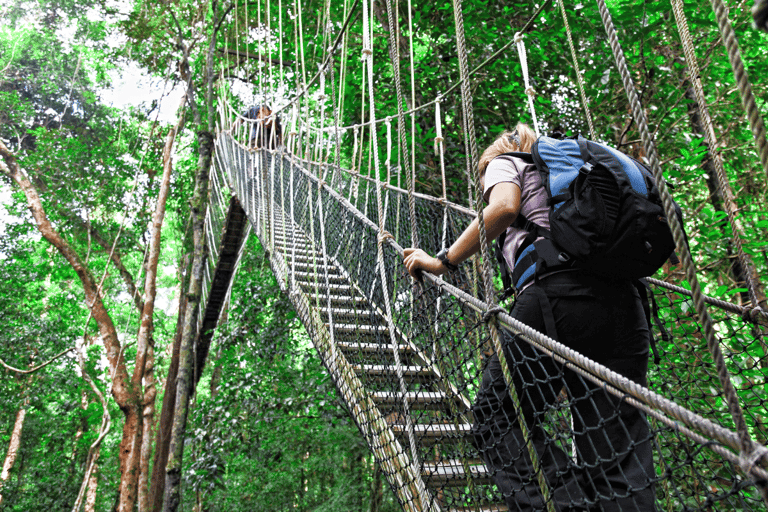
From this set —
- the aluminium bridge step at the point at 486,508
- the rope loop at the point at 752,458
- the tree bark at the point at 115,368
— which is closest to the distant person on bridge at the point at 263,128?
the aluminium bridge step at the point at 486,508

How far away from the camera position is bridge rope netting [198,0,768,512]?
0.81m

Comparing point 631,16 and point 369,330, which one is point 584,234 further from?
point 631,16

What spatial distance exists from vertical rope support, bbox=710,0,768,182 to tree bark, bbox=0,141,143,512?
6844mm

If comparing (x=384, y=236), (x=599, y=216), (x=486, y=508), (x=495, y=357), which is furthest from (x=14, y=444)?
(x=599, y=216)

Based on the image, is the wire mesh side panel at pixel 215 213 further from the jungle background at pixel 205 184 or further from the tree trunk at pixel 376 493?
the tree trunk at pixel 376 493

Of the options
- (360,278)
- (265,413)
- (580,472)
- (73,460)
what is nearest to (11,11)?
(73,460)

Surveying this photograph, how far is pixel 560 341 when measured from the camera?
1.05m

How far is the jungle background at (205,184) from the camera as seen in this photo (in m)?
3.11

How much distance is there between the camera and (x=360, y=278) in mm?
2588

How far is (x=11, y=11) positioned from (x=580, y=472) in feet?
37.9

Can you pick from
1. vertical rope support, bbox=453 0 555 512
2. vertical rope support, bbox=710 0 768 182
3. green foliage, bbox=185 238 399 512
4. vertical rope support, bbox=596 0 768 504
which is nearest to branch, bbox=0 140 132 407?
green foliage, bbox=185 238 399 512

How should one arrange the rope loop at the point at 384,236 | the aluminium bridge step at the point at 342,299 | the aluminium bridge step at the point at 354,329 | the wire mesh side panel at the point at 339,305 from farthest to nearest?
the aluminium bridge step at the point at 342,299 < the aluminium bridge step at the point at 354,329 < the rope loop at the point at 384,236 < the wire mesh side panel at the point at 339,305

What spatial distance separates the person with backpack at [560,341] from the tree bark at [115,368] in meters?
6.22

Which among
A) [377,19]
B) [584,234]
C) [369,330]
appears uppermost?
[377,19]
